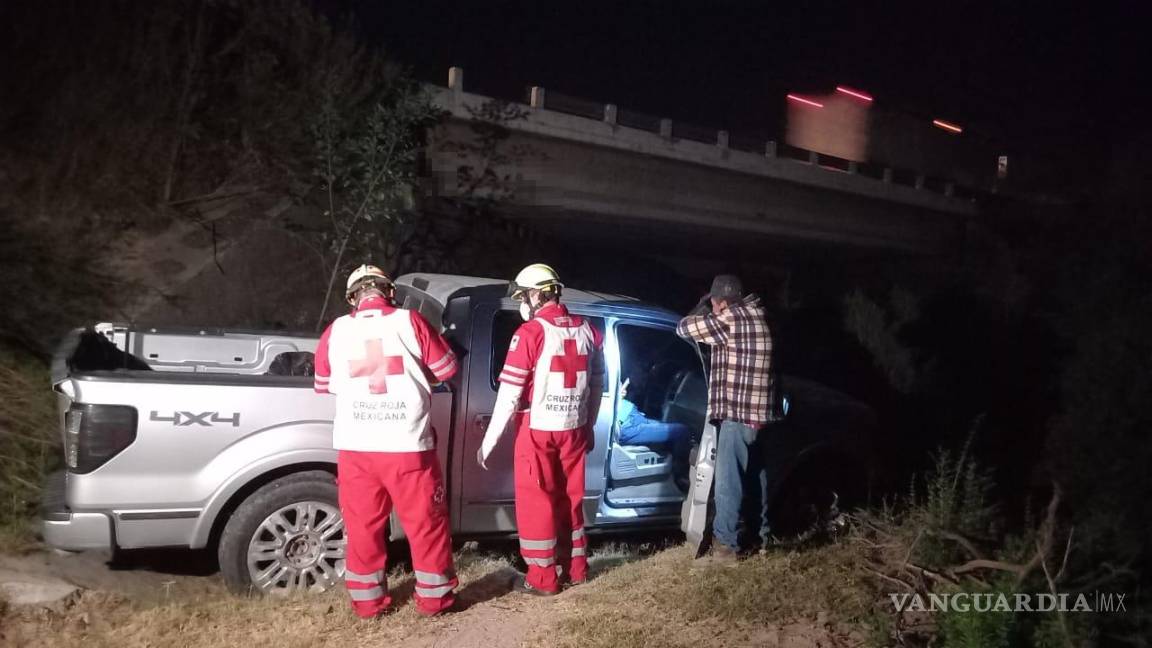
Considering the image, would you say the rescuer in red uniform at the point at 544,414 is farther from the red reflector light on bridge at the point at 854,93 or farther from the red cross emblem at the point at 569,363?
the red reflector light on bridge at the point at 854,93

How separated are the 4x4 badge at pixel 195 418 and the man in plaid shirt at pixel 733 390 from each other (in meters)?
2.50

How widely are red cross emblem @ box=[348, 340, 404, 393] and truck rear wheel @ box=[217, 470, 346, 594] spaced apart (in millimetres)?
731

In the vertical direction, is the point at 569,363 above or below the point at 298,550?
above

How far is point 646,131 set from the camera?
1802 cm

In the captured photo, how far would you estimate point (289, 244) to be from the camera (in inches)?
466

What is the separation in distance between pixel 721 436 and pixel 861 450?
142 cm

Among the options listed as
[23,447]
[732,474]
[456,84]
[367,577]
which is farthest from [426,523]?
[456,84]

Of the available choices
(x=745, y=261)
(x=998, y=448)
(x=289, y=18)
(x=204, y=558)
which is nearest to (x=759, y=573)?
(x=204, y=558)

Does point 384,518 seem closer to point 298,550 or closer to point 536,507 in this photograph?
point 298,550

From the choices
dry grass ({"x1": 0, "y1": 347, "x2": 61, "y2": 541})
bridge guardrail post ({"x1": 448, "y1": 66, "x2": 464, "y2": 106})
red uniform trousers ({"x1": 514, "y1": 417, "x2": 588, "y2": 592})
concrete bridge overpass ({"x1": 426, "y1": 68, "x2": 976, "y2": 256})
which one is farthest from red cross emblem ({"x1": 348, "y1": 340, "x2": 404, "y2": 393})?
bridge guardrail post ({"x1": 448, "y1": 66, "x2": 464, "y2": 106})

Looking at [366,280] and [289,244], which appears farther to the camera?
[289,244]

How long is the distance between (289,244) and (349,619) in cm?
845

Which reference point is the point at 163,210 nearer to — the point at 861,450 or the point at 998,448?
the point at 861,450

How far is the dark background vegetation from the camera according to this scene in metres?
9.46
